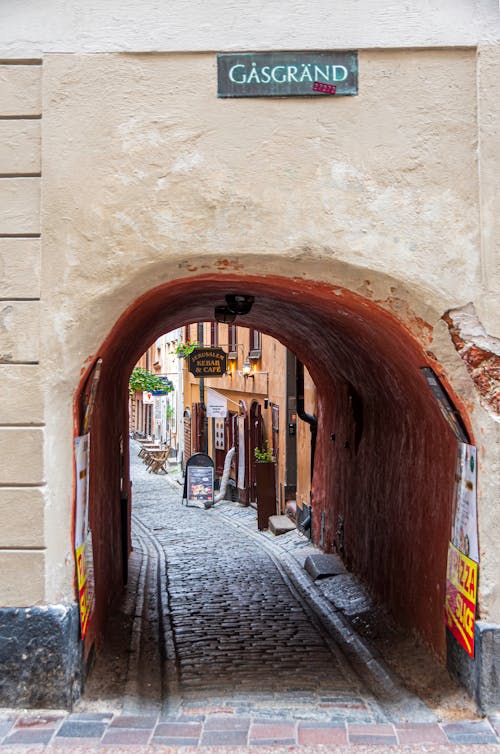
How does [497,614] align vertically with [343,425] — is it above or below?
below

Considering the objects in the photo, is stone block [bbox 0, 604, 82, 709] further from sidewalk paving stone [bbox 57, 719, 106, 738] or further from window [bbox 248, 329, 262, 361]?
window [bbox 248, 329, 262, 361]

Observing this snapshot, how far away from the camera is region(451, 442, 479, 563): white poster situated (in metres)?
5.11

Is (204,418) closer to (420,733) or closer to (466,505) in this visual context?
(466,505)

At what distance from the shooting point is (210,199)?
201 inches

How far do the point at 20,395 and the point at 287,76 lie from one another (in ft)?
8.75

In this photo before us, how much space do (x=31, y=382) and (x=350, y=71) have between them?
286 centimetres

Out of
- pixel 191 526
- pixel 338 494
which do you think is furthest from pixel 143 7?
pixel 191 526

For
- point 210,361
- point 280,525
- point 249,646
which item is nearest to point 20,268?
point 249,646

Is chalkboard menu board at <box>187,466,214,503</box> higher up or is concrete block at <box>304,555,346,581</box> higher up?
chalkboard menu board at <box>187,466,214,503</box>

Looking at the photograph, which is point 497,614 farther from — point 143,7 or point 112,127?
point 143,7

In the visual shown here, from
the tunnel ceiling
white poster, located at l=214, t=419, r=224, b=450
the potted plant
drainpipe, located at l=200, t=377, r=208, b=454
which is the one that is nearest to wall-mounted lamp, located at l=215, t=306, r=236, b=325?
the tunnel ceiling

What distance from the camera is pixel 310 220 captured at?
5121 mm

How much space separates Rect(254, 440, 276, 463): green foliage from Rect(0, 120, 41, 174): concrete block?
11479 mm

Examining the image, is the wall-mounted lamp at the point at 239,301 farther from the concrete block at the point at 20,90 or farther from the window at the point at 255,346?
the window at the point at 255,346
